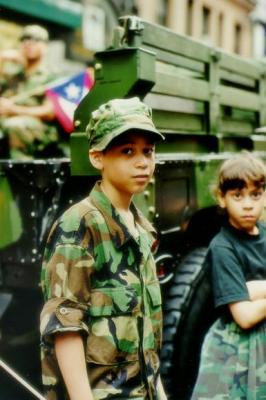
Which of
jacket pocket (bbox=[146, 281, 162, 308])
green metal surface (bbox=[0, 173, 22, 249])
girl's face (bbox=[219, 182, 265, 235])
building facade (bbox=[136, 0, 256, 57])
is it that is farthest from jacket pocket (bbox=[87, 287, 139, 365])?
building facade (bbox=[136, 0, 256, 57])

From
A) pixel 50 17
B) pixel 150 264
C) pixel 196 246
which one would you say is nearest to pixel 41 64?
pixel 196 246

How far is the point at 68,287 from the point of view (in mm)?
2156

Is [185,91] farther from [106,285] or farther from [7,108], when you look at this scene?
[106,285]

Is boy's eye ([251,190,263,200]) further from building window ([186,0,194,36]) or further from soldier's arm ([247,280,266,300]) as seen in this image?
building window ([186,0,194,36])

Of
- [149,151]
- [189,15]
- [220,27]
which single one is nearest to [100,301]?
[149,151]

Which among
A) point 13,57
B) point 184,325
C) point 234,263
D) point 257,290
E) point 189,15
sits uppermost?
point 189,15

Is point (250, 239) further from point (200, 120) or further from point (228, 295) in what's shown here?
point (200, 120)

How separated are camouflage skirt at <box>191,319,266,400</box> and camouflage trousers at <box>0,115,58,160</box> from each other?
7.51ft

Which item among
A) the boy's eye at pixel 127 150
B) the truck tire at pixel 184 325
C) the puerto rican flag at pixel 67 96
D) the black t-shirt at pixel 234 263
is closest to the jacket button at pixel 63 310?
the boy's eye at pixel 127 150

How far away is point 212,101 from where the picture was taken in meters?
4.39

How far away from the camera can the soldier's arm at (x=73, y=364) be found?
2096mm

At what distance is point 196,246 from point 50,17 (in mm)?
11497

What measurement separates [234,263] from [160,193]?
2.39 feet

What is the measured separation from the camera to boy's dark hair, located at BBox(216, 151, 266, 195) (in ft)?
9.62
